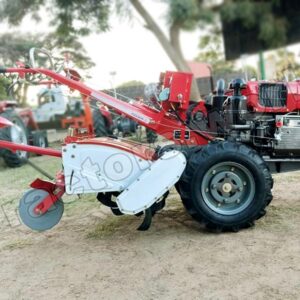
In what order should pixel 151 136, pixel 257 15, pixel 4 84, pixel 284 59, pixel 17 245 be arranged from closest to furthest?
pixel 17 245 → pixel 4 84 → pixel 151 136 → pixel 257 15 → pixel 284 59

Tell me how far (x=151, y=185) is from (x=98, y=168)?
0.47 metres

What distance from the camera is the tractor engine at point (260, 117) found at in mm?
4512

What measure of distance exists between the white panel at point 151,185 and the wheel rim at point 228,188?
1.14ft

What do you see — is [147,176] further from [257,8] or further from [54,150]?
[257,8]

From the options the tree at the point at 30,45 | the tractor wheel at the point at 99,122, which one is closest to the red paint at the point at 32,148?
the tree at the point at 30,45

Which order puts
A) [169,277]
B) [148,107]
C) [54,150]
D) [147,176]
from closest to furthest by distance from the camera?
[169,277]
[147,176]
[54,150]
[148,107]

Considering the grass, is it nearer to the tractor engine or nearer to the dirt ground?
the dirt ground

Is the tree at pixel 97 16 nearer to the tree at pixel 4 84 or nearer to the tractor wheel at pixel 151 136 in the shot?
the tractor wheel at pixel 151 136

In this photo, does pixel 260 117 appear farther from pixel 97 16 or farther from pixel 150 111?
pixel 97 16

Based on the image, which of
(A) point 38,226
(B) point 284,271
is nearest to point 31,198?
(A) point 38,226

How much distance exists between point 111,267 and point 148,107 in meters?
1.63

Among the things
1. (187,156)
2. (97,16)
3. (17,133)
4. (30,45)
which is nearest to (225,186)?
(187,156)

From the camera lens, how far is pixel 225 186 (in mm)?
4160

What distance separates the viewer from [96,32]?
11.0 metres
